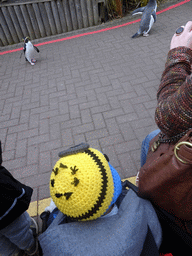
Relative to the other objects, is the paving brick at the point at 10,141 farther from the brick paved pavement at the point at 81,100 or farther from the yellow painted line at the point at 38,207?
the yellow painted line at the point at 38,207

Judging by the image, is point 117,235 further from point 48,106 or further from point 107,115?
point 48,106

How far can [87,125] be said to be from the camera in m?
2.90

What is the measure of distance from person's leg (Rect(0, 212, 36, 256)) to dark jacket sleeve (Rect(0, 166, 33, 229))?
0.17 metres

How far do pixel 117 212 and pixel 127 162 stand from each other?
4.53 ft

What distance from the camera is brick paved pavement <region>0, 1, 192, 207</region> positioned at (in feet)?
8.33

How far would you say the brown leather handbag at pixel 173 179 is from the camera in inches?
26.5

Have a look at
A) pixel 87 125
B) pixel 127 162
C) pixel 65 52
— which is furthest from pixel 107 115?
pixel 65 52

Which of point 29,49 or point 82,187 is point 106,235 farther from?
point 29,49

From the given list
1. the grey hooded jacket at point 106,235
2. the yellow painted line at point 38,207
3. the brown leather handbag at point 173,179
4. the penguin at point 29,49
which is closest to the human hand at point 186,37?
the brown leather handbag at point 173,179

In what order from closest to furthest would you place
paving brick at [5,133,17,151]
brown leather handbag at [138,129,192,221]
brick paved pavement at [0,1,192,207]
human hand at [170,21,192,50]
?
brown leather handbag at [138,129,192,221] < human hand at [170,21,192,50] < brick paved pavement at [0,1,192,207] < paving brick at [5,133,17,151]

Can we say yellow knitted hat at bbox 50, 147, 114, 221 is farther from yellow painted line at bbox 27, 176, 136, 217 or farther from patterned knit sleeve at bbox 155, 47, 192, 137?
yellow painted line at bbox 27, 176, 136, 217

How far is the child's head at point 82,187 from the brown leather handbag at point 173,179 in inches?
8.5

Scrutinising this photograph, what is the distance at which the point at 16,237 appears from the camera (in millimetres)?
1384

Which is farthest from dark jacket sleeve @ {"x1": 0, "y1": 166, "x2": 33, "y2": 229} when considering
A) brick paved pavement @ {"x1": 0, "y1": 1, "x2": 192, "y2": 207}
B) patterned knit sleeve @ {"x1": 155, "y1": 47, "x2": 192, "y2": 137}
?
patterned knit sleeve @ {"x1": 155, "y1": 47, "x2": 192, "y2": 137}
